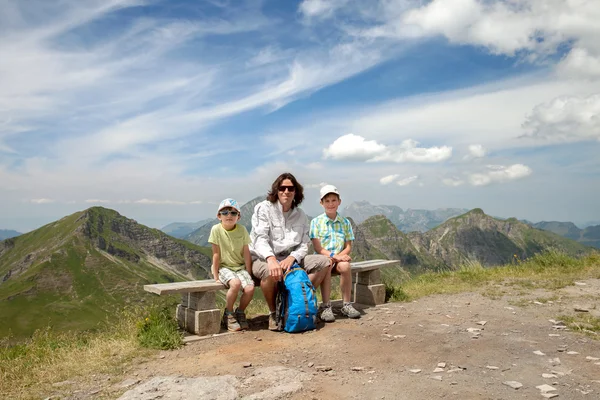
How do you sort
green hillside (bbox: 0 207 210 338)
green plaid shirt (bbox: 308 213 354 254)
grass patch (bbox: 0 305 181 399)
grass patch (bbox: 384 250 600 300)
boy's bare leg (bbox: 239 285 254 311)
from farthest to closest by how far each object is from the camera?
green hillside (bbox: 0 207 210 338) < grass patch (bbox: 384 250 600 300) < green plaid shirt (bbox: 308 213 354 254) < boy's bare leg (bbox: 239 285 254 311) < grass patch (bbox: 0 305 181 399)

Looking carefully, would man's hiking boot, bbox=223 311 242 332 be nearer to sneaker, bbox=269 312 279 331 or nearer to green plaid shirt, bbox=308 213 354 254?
sneaker, bbox=269 312 279 331

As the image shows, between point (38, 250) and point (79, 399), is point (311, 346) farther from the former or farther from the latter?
point (38, 250)

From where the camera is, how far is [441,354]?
607cm

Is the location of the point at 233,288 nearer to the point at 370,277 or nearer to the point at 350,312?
the point at 350,312

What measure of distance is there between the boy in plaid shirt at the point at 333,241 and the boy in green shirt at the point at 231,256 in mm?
1435

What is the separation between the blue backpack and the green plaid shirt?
3.70ft

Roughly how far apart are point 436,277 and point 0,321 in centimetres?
13250

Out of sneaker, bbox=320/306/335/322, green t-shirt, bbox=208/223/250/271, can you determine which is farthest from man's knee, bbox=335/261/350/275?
green t-shirt, bbox=208/223/250/271

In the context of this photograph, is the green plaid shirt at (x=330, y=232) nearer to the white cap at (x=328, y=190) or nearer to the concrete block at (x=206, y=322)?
the white cap at (x=328, y=190)

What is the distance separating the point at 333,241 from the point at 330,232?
0.60 ft

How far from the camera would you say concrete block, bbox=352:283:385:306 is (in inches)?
385

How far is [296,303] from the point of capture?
7.37 m

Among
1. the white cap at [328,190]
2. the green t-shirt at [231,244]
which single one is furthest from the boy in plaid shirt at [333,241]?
the green t-shirt at [231,244]

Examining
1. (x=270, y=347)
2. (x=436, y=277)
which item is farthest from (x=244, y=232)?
(x=436, y=277)
